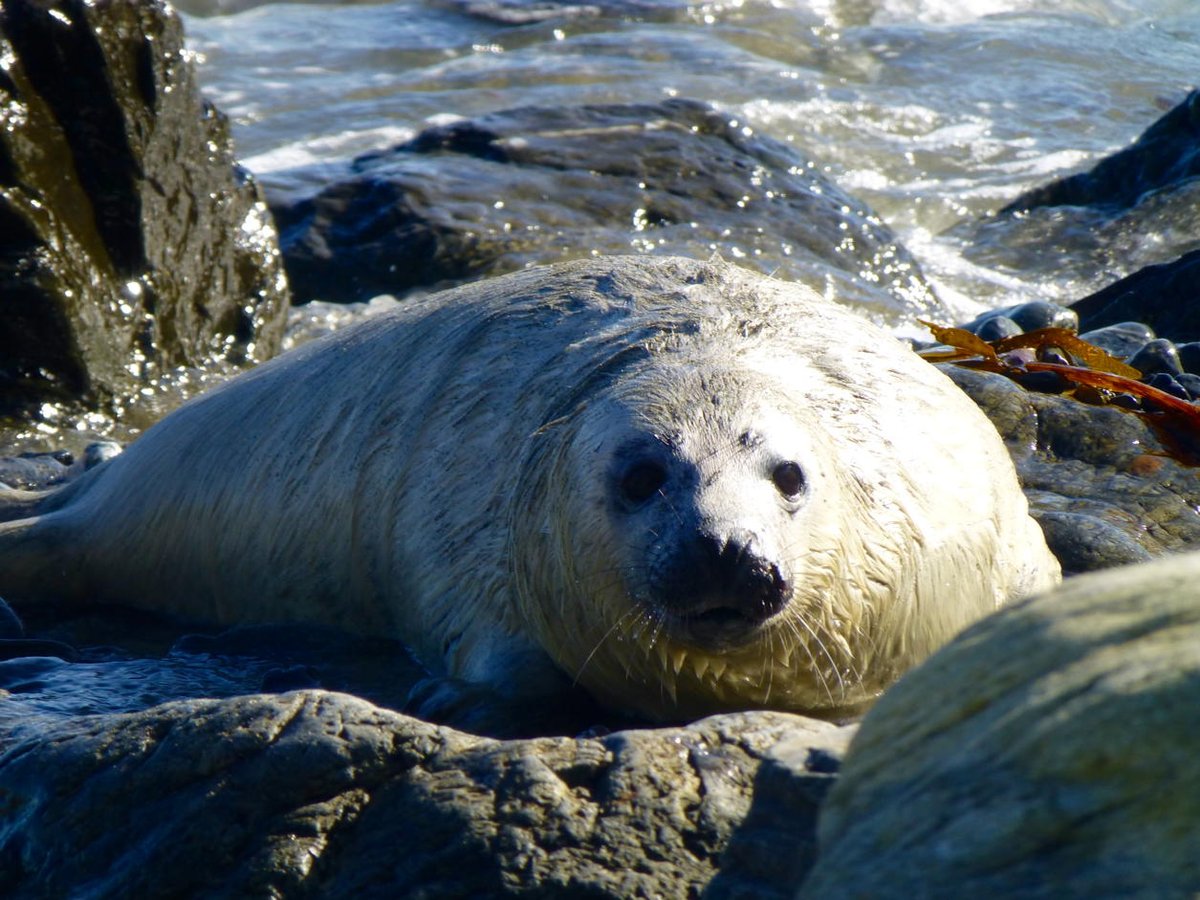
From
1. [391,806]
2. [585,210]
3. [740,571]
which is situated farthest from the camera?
[585,210]

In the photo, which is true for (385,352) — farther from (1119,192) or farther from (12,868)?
(1119,192)

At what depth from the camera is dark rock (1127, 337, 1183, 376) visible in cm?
705

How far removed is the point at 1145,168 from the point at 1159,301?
459 cm

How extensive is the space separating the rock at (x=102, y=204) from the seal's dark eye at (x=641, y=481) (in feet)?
15.8

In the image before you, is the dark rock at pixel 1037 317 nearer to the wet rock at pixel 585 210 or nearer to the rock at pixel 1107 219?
the wet rock at pixel 585 210

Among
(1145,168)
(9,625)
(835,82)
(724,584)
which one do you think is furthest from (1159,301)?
(835,82)

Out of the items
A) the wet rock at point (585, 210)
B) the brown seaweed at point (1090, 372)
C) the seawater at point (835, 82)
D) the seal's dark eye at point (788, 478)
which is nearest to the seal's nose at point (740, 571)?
the seal's dark eye at point (788, 478)

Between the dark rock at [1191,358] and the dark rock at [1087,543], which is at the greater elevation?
the dark rock at [1087,543]

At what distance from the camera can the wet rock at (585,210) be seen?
405 inches

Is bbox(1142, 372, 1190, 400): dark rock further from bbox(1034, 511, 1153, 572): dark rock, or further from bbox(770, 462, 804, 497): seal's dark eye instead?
bbox(770, 462, 804, 497): seal's dark eye

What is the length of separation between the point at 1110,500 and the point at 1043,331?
158cm

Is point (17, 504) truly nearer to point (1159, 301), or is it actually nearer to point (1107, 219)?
point (1159, 301)

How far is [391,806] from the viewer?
2.74 metres

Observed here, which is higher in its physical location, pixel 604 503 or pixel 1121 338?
pixel 604 503
